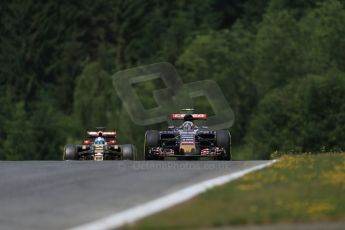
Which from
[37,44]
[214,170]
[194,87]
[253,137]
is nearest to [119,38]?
[37,44]

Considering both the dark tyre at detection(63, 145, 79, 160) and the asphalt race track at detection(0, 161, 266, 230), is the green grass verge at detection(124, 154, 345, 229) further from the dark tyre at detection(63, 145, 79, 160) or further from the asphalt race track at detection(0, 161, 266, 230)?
the dark tyre at detection(63, 145, 79, 160)

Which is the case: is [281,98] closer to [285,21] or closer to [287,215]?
[285,21]

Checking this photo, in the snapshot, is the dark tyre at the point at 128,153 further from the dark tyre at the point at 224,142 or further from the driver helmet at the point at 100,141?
the dark tyre at the point at 224,142

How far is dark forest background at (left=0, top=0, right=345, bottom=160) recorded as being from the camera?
95.0 meters

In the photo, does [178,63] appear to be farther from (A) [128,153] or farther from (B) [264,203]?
(B) [264,203]

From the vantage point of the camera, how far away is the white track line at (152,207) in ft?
51.0

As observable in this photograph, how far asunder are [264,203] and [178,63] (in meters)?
118

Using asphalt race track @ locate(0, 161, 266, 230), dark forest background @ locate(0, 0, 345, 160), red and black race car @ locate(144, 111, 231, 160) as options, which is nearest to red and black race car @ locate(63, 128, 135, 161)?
red and black race car @ locate(144, 111, 231, 160)

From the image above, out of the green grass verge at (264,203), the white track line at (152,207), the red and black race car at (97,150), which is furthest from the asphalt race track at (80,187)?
the red and black race car at (97,150)

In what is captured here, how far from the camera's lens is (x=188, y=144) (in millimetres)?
35344

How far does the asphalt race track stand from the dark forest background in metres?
47.8

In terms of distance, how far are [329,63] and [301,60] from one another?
3.42m

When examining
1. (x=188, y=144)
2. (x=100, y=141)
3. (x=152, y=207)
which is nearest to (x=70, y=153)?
(x=100, y=141)

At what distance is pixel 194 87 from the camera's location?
132 m
